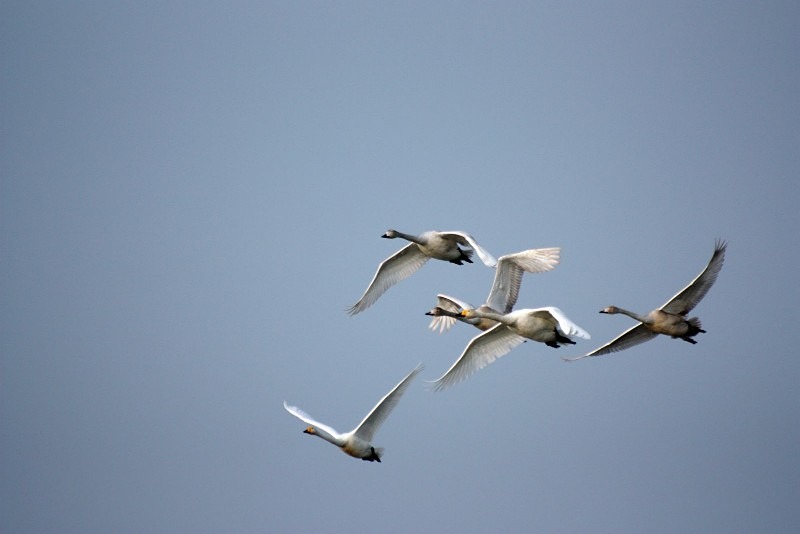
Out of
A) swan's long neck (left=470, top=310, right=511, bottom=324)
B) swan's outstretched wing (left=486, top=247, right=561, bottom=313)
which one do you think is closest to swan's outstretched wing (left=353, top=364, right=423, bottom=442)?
swan's long neck (left=470, top=310, right=511, bottom=324)

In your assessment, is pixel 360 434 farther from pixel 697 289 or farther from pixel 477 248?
pixel 697 289

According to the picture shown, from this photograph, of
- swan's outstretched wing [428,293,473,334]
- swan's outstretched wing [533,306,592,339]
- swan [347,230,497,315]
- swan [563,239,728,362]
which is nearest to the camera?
swan's outstretched wing [533,306,592,339]

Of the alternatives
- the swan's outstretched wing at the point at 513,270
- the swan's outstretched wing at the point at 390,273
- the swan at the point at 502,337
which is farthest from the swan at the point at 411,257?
the swan at the point at 502,337

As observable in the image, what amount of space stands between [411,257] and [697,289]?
8.14m

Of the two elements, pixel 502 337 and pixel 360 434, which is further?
pixel 502 337

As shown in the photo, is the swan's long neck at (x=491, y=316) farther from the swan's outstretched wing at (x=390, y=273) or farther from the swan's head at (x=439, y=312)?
the swan's outstretched wing at (x=390, y=273)

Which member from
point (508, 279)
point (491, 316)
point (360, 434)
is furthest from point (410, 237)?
point (360, 434)

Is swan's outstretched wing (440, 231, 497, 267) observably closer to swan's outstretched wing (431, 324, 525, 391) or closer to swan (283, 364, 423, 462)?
swan's outstretched wing (431, 324, 525, 391)

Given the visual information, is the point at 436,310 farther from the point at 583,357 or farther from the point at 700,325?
the point at 700,325

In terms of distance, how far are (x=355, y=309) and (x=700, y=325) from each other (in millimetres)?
9375

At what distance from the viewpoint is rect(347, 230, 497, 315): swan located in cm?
3375

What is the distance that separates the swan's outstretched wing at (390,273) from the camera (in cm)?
3597

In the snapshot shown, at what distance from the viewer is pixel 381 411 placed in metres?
30.3

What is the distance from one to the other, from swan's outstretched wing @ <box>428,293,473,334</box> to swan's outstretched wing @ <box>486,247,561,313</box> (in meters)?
1.05
